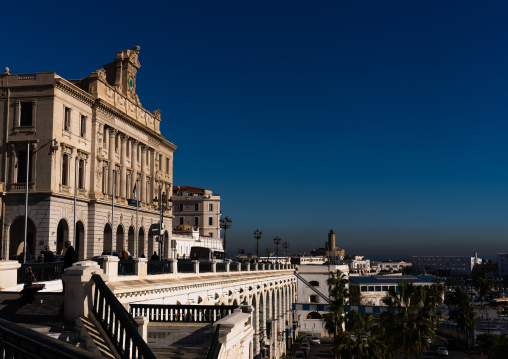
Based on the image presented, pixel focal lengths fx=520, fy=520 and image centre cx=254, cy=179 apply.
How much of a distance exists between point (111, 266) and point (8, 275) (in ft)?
16.7

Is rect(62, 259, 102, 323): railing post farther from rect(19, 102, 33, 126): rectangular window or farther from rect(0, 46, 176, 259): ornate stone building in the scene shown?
rect(19, 102, 33, 126): rectangular window

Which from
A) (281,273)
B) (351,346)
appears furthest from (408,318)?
(281,273)

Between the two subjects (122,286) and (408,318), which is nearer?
(122,286)

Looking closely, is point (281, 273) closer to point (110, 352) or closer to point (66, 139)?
point (66, 139)

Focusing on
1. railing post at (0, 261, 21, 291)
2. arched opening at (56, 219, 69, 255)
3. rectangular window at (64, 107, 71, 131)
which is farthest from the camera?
rectangular window at (64, 107, 71, 131)

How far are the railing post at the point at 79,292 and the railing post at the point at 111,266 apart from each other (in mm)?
8639

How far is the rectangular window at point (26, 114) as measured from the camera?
42.6 meters

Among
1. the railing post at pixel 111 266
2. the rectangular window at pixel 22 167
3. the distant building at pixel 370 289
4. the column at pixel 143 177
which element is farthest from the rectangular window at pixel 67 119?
the distant building at pixel 370 289

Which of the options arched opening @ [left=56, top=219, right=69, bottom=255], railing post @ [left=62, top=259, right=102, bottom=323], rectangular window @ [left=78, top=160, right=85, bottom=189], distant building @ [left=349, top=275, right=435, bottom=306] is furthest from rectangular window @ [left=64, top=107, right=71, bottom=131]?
distant building @ [left=349, top=275, right=435, bottom=306]

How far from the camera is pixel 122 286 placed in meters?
20.0

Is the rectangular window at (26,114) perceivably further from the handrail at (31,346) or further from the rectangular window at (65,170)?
the handrail at (31,346)

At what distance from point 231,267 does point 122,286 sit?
22141 mm

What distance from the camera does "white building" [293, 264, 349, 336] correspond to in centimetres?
9119

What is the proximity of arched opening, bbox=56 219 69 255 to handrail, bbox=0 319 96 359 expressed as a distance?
40.8m
